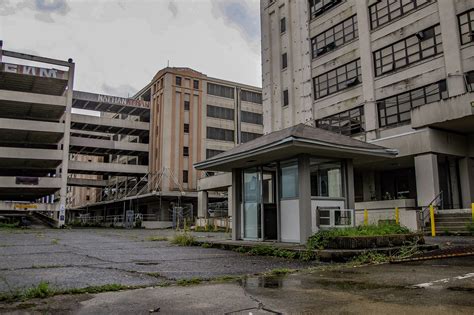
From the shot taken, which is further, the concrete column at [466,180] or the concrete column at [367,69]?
the concrete column at [367,69]

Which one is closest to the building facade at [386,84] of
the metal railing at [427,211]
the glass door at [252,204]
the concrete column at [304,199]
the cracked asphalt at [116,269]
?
the metal railing at [427,211]

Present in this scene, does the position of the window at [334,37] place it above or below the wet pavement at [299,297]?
above

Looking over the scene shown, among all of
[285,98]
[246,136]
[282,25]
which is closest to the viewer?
[285,98]

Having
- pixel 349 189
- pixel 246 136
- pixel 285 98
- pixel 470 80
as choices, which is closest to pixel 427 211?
pixel 470 80

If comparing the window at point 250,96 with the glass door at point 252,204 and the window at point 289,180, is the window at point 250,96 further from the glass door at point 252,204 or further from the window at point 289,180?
the window at point 289,180

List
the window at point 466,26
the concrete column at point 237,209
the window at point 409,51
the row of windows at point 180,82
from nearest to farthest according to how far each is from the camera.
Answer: the concrete column at point 237,209 < the window at point 466,26 < the window at point 409,51 < the row of windows at point 180,82

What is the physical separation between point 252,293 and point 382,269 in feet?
11.8

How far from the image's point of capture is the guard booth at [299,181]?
12469 mm

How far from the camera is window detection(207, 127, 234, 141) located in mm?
57750

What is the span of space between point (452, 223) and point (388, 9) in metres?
16.8

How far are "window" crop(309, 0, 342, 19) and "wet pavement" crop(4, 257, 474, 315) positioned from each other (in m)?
30.5

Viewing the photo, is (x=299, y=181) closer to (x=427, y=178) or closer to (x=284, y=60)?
(x=427, y=178)

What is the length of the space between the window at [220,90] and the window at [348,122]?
2908cm

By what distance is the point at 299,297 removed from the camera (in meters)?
5.31
